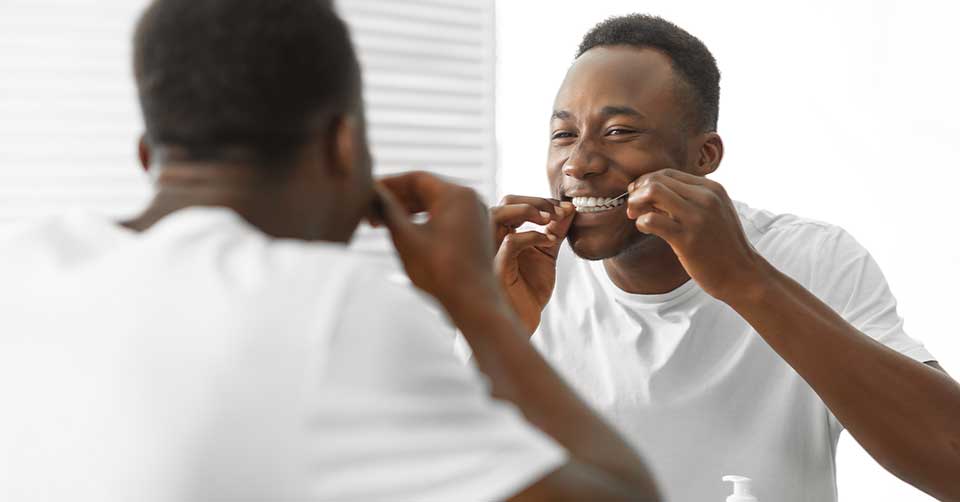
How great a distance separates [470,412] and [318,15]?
22 cm

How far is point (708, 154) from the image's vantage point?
50.9 inches

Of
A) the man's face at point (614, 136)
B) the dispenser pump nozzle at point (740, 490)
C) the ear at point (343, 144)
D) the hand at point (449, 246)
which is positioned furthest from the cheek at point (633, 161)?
the ear at point (343, 144)

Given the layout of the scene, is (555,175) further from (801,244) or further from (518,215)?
(801,244)

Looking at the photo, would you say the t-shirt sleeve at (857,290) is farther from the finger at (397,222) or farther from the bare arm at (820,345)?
the finger at (397,222)

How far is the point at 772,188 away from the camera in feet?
6.09

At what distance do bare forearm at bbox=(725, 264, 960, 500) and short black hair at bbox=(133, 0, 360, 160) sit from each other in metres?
0.62

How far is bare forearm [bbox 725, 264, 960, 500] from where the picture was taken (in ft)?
3.22

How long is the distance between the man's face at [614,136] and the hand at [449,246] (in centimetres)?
59

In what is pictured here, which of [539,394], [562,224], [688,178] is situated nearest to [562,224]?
[562,224]

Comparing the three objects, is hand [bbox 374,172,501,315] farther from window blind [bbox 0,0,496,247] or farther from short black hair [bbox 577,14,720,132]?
window blind [bbox 0,0,496,247]

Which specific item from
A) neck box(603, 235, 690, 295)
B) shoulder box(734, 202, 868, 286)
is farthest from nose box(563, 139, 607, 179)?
shoulder box(734, 202, 868, 286)

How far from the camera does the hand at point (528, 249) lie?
1.19 m

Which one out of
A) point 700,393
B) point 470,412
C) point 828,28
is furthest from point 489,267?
point 828,28

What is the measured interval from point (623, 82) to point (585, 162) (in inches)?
4.6
